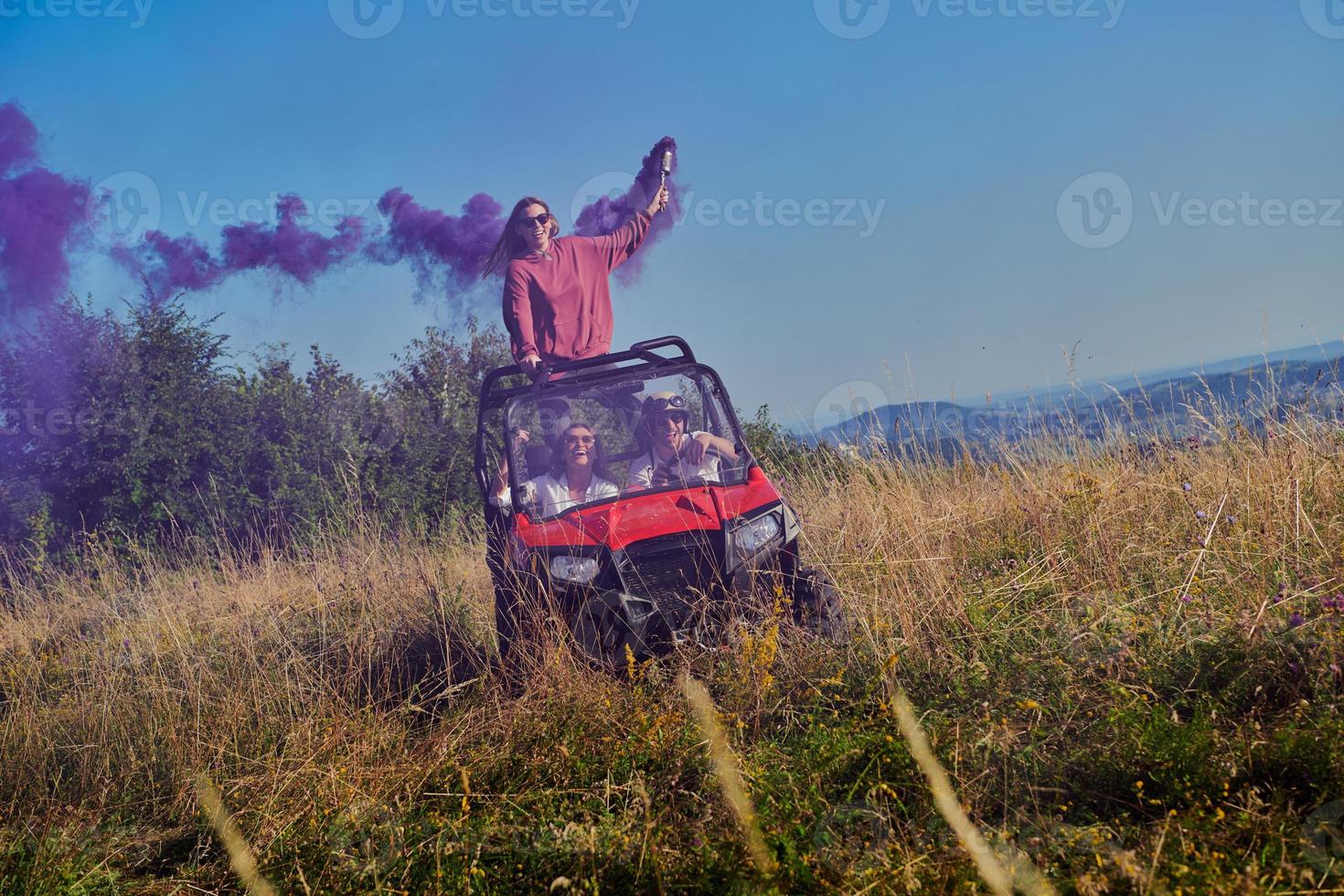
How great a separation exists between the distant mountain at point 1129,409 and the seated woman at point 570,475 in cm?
294

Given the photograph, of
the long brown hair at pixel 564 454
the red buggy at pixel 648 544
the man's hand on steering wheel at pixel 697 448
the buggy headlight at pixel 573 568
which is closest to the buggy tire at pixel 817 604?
the red buggy at pixel 648 544

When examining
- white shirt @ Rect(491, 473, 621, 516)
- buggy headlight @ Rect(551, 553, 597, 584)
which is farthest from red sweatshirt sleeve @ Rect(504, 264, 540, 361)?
buggy headlight @ Rect(551, 553, 597, 584)

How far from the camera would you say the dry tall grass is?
8.49ft

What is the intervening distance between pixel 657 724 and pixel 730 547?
1.06 meters

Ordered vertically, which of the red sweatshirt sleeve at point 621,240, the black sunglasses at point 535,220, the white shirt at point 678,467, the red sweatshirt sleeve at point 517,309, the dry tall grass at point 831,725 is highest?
the black sunglasses at point 535,220

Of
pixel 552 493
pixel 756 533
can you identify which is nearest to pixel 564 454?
pixel 552 493

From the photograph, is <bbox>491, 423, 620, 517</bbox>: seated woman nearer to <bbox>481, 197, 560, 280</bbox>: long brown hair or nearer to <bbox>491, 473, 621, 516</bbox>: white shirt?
<bbox>491, 473, 621, 516</bbox>: white shirt

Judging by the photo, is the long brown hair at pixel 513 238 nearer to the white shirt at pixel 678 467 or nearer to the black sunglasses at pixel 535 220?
the black sunglasses at pixel 535 220

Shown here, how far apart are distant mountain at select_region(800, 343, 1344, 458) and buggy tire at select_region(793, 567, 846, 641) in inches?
110

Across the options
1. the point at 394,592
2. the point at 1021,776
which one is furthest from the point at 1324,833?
the point at 394,592

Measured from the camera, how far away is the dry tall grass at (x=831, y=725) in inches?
102

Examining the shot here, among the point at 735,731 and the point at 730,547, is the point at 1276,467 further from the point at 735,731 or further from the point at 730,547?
the point at 735,731

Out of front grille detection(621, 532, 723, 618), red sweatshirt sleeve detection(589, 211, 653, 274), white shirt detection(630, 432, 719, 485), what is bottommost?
front grille detection(621, 532, 723, 618)

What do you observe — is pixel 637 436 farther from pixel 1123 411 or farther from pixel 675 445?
pixel 1123 411
